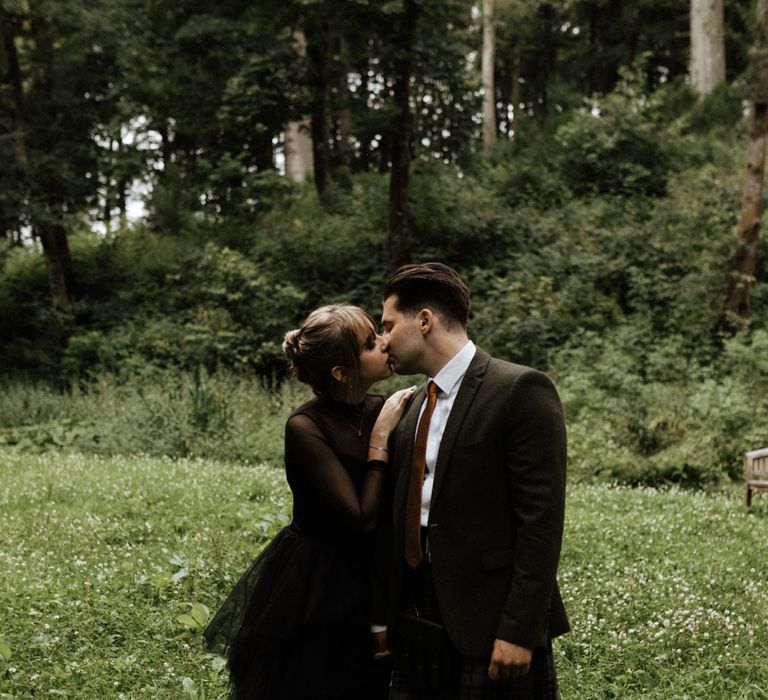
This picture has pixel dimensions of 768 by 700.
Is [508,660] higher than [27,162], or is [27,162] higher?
[27,162]

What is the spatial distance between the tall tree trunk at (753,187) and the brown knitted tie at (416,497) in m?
13.2

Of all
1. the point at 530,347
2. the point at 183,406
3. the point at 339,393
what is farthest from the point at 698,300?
the point at 339,393

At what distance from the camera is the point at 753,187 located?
575 inches

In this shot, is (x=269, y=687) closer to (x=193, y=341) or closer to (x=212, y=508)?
(x=212, y=508)

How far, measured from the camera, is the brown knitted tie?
9.88 ft

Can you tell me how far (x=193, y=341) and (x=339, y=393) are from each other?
14886 mm

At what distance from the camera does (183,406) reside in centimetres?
1305

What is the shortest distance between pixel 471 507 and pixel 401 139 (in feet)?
51.3

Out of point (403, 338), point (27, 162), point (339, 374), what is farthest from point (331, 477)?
point (27, 162)

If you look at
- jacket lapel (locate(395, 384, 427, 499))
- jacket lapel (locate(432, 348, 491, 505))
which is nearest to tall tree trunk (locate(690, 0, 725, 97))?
jacket lapel (locate(395, 384, 427, 499))

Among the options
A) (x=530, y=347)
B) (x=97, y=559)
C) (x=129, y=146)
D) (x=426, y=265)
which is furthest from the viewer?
(x=129, y=146)

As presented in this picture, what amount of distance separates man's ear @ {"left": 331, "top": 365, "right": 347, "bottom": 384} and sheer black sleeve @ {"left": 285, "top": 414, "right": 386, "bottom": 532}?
219 millimetres

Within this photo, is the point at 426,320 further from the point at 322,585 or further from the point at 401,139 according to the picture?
the point at 401,139

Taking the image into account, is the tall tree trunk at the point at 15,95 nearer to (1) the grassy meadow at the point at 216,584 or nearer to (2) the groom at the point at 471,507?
(1) the grassy meadow at the point at 216,584
